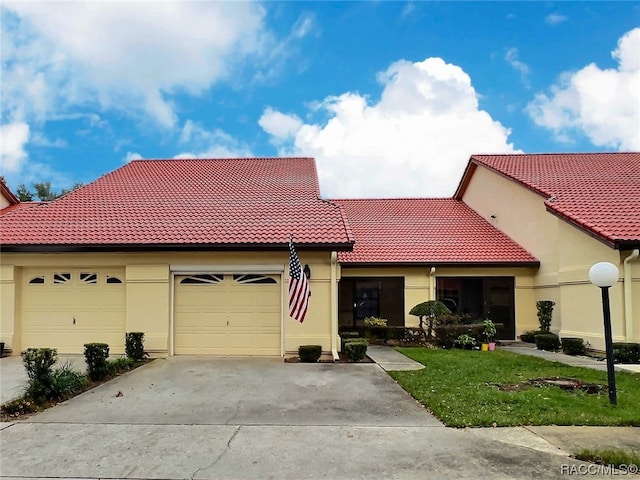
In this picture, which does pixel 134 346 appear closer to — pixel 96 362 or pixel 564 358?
pixel 96 362

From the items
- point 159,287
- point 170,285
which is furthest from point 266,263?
point 159,287

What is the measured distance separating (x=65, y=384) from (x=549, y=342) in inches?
515

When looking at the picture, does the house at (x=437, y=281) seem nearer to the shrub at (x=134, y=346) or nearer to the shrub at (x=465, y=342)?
the shrub at (x=465, y=342)

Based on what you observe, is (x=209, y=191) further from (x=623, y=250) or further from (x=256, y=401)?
(x=623, y=250)

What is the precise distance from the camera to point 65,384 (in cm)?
852

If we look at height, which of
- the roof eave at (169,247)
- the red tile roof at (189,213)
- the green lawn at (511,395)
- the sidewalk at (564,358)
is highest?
the red tile roof at (189,213)

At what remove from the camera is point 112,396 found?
27.7ft

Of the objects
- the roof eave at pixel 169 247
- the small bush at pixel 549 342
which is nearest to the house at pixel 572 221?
the small bush at pixel 549 342

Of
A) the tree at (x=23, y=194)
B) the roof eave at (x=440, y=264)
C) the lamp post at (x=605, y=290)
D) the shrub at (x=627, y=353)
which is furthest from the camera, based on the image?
the tree at (x=23, y=194)

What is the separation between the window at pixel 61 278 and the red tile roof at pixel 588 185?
1456 centimetres

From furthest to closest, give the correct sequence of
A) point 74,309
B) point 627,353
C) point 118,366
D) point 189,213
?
point 189,213 < point 74,309 < point 627,353 < point 118,366

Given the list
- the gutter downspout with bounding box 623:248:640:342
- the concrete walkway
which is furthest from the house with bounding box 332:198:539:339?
the gutter downspout with bounding box 623:248:640:342

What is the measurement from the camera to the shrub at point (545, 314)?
1592 centimetres

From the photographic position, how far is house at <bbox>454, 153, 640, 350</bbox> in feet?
41.8
